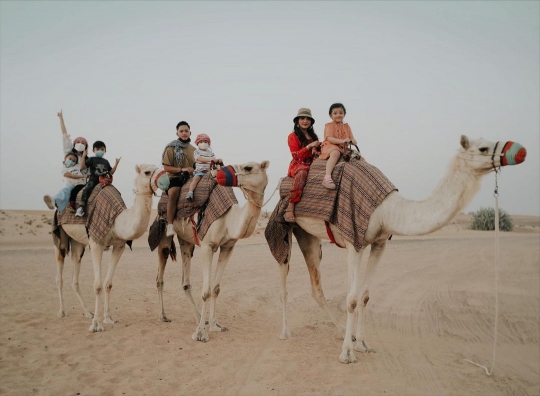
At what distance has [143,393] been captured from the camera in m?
5.14

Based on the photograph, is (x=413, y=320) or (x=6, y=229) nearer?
(x=413, y=320)

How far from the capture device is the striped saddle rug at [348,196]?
596cm

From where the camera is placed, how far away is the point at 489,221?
37906 mm

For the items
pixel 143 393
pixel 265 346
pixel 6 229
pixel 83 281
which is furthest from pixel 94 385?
pixel 6 229

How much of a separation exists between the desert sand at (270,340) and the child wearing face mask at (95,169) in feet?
7.44

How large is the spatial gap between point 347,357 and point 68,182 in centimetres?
630

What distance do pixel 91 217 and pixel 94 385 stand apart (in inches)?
142

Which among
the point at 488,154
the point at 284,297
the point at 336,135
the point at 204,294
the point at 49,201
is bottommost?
the point at 284,297

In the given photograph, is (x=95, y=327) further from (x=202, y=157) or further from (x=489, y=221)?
(x=489, y=221)

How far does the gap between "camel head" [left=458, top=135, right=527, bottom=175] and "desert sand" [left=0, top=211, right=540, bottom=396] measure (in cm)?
273

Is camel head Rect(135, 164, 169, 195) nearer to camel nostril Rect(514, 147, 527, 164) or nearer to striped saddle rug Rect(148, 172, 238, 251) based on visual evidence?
striped saddle rug Rect(148, 172, 238, 251)

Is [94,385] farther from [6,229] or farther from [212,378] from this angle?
[6,229]

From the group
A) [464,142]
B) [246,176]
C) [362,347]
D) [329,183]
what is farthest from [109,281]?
[464,142]

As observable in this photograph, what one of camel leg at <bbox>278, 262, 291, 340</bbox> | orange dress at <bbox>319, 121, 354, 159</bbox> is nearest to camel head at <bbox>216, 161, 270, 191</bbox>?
orange dress at <bbox>319, 121, 354, 159</bbox>
